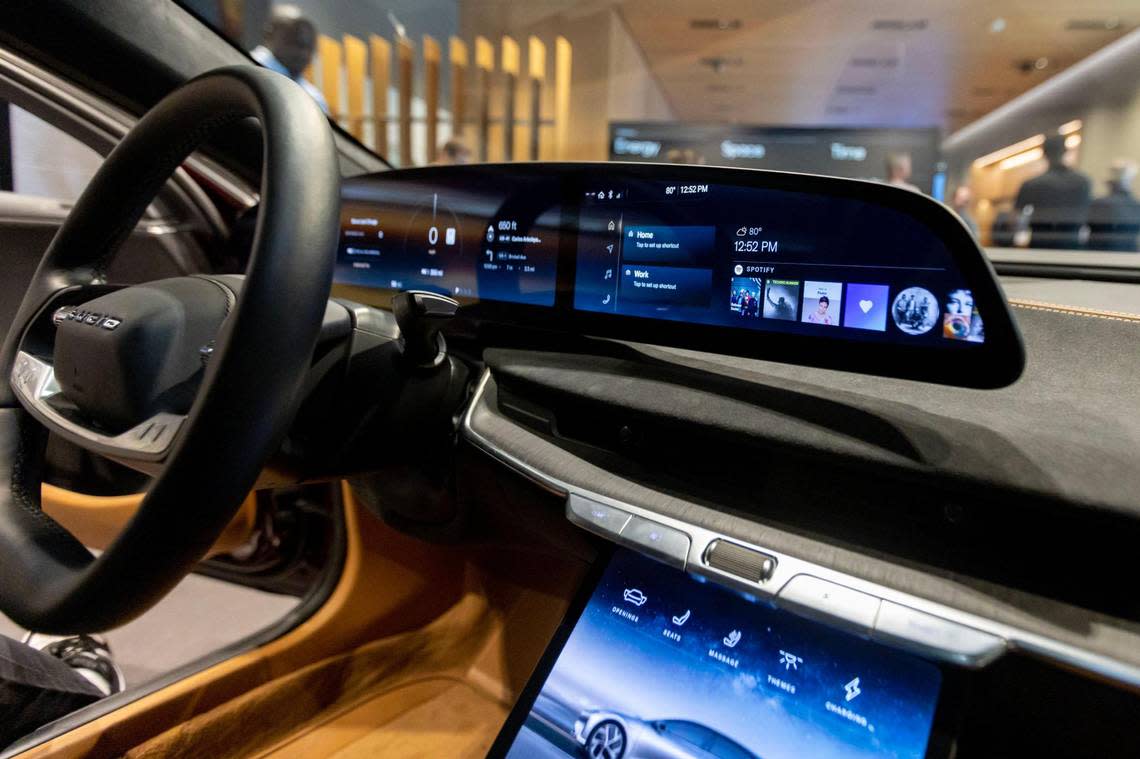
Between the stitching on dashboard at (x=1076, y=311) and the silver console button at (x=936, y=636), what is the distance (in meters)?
0.44

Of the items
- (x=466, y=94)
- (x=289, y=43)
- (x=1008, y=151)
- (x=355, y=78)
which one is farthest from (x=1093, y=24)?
(x=289, y=43)

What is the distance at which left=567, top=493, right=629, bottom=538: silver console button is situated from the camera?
80 centimetres

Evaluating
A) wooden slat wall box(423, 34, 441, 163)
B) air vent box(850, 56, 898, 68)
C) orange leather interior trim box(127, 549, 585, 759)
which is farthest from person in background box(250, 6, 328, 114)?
air vent box(850, 56, 898, 68)

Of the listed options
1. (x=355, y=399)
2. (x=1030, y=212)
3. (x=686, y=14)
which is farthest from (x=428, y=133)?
(x=355, y=399)

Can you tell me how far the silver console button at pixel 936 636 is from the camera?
1.98ft

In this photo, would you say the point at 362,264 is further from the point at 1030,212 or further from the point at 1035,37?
the point at 1035,37

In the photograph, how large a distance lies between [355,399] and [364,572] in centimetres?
57

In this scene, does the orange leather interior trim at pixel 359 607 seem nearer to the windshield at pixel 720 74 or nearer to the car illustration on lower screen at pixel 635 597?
the car illustration on lower screen at pixel 635 597

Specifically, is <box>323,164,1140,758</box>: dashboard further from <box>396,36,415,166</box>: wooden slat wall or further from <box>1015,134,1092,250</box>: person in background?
<box>396,36,415,166</box>: wooden slat wall

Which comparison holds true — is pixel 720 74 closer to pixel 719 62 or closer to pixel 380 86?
pixel 719 62

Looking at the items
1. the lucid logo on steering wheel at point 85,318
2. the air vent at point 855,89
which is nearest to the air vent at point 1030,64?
the air vent at point 855,89

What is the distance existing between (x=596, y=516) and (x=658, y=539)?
0.08 m

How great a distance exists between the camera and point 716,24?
856 centimetres

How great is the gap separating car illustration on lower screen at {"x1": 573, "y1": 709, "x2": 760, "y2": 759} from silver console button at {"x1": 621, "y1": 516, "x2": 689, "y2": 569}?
23 centimetres
